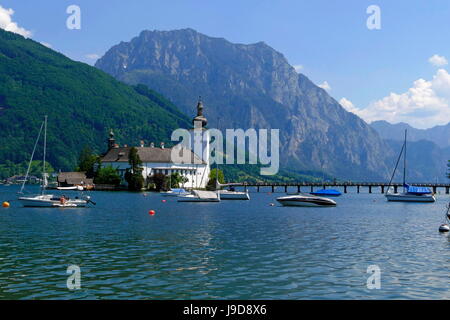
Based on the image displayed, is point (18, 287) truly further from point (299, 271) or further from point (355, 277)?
point (355, 277)

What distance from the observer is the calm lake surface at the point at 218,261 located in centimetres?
2650

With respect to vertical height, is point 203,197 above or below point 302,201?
above

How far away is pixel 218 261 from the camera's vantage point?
1423 inches

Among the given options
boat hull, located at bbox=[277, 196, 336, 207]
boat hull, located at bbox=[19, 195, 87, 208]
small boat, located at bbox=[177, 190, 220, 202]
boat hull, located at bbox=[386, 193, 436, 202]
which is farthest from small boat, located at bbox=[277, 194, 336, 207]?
boat hull, located at bbox=[19, 195, 87, 208]

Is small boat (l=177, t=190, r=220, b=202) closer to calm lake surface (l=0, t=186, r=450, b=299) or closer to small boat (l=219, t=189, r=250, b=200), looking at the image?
small boat (l=219, t=189, r=250, b=200)

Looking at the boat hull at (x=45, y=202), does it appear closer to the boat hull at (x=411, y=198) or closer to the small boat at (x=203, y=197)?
the small boat at (x=203, y=197)

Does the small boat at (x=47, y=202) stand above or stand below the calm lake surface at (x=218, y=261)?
above

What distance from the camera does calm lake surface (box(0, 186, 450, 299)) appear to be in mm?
26500

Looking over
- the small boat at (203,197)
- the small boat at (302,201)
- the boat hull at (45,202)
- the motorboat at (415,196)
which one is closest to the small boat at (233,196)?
the small boat at (203,197)

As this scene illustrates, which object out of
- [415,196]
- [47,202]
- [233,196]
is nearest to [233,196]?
[233,196]

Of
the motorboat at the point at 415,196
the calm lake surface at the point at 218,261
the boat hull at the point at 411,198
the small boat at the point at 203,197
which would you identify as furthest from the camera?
the motorboat at the point at 415,196

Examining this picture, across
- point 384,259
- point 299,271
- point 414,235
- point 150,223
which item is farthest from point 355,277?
point 150,223

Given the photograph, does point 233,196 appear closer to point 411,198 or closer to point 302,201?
point 302,201

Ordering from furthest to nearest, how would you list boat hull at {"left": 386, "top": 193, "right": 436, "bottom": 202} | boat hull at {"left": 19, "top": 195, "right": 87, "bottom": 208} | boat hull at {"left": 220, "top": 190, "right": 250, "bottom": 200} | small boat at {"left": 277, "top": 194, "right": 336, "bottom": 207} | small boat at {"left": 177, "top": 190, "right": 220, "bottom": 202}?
boat hull at {"left": 386, "top": 193, "right": 436, "bottom": 202} → boat hull at {"left": 220, "top": 190, "right": 250, "bottom": 200} → small boat at {"left": 177, "top": 190, "right": 220, "bottom": 202} → small boat at {"left": 277, "top": 194, "right": 336, "bottom": 207} → boat hull at {"left": 19, "top": 195, "right": 87, "bottom": 208}
